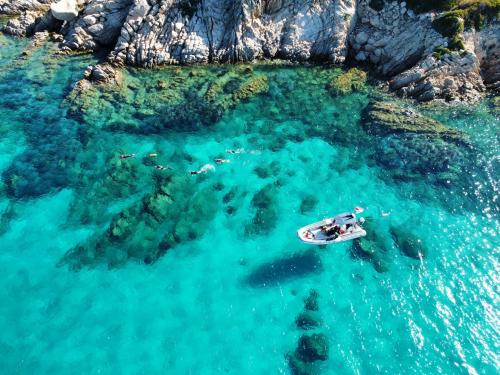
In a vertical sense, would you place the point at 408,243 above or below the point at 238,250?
above

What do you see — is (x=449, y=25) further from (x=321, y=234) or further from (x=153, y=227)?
(x=153, y=227)

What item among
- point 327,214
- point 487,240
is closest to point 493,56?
point 487,240

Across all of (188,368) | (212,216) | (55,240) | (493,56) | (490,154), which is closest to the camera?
(188,368)

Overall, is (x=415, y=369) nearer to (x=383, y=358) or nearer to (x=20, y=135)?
(x=383, y=358)

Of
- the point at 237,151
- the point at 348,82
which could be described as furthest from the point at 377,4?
the point at 237,151

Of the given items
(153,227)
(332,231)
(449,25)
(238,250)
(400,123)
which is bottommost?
(238,250)

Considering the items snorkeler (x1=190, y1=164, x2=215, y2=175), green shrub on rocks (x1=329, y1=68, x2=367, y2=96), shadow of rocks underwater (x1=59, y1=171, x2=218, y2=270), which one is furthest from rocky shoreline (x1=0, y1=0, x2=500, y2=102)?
shadow of rocks underwater (x1=59, y1=171, x2=218, y2=270)

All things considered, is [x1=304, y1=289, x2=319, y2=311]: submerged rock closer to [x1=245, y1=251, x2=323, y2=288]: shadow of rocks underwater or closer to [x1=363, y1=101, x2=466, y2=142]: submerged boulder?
[x1=245, y1=251, x2=323, y2=288]: shadow of rocks underwater
